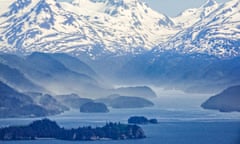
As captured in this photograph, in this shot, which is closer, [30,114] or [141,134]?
[141,134]

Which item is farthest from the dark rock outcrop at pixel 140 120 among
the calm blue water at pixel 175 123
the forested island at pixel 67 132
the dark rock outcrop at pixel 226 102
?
the dark rock outcrop at pixel 226 102

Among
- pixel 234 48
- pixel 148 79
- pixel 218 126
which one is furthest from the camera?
pixel 234 48

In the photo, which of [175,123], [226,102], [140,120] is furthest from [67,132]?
[226,102]

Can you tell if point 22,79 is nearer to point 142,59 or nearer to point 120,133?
point 120,133

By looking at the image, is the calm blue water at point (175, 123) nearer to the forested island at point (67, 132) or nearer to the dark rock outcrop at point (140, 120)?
the dark rock outcrop at point (140, 120)

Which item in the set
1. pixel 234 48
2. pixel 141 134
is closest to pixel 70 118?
pixel 141 134

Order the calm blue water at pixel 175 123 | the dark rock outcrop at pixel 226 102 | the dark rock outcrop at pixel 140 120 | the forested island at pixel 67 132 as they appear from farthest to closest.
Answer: the dark rock outcrop at pixel 226 102 → the dark rock outcrop at pixel 140 120 → the forested island at pixel 67 132 → the calm blue water at pixel 175 123

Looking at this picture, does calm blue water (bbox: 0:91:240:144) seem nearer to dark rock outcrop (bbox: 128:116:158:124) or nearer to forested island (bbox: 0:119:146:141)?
dark rock outcrop (bbox: 128:116:158:124)

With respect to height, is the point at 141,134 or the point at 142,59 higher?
the point at 142,59
